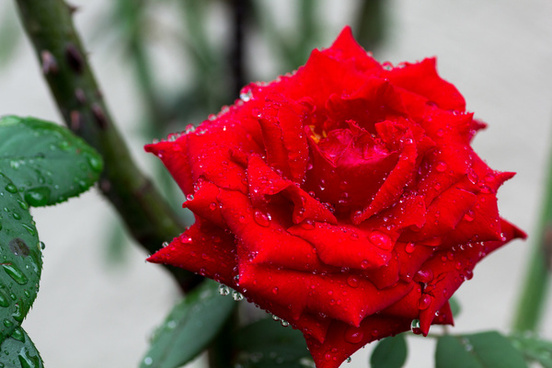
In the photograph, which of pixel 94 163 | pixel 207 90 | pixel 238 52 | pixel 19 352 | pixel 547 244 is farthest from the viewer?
pixel 207 90

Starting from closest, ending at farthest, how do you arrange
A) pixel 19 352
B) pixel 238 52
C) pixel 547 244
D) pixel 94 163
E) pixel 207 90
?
pixel 19 352 → pixel 94 163 → pixel 547 244 → pixel 238 52 → pixel 207 90

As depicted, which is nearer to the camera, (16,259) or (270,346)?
(16,259)

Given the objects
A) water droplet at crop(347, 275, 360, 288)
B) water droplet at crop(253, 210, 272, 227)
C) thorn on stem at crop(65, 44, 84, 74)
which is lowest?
water droplet at crop(347, 275, 360, 288)

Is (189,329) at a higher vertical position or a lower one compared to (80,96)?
lower

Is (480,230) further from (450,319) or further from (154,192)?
(154,192)

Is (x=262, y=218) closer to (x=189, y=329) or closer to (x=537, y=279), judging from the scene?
(x=189, y=329)

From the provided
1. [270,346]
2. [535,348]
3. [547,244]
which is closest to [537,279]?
[547,244]

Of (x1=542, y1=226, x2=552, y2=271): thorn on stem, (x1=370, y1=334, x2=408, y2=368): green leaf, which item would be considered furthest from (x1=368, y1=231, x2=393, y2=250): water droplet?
(x1=542, y1=226, x2=552, y2=271): thorn on stem

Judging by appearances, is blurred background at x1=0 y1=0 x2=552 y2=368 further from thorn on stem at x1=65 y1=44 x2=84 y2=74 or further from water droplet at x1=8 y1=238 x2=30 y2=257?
water droplet at x1=8 y1=238 x2=30 y2=257
